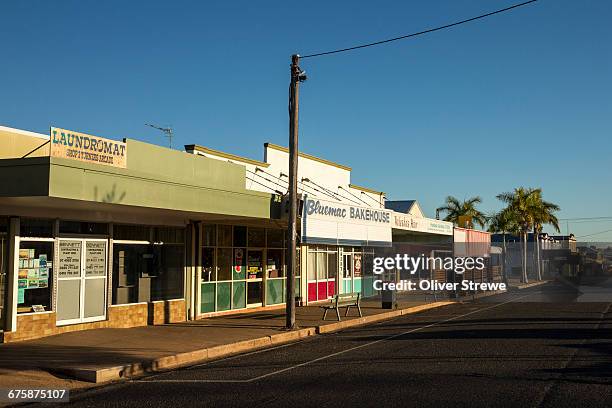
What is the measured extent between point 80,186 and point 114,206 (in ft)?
6.18

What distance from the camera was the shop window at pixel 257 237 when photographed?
23.1 meters

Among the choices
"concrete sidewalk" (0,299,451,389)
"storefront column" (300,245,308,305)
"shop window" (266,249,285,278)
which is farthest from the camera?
"storefront column" (300,245,308,305)

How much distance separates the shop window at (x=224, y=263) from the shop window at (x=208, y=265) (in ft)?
0.98

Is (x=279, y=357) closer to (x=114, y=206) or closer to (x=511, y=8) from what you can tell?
(x=114, y=206)

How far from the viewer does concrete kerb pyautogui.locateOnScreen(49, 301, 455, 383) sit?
11.3m

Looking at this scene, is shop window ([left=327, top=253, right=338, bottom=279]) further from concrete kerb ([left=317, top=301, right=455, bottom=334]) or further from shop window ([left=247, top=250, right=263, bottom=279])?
shop window ([left=247, top=250, right=263, bottom=279])

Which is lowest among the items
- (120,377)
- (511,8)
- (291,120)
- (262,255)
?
(120,377)

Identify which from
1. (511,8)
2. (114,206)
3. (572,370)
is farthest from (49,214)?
(511,8)

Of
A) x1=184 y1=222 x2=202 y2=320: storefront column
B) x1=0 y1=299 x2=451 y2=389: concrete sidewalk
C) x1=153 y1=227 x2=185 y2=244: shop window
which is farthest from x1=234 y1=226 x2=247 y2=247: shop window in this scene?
x1=153 y1=227 x2=185 y2=244: shop window

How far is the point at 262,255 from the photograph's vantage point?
23.7 m

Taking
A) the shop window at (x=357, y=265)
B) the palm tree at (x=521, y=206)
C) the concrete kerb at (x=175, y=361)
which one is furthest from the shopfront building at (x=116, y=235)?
the palm tree at (x=521, y=206)

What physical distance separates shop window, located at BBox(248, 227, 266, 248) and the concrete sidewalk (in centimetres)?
312

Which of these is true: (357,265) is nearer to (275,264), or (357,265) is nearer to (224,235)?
(275,264)

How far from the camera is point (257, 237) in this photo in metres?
23.5
